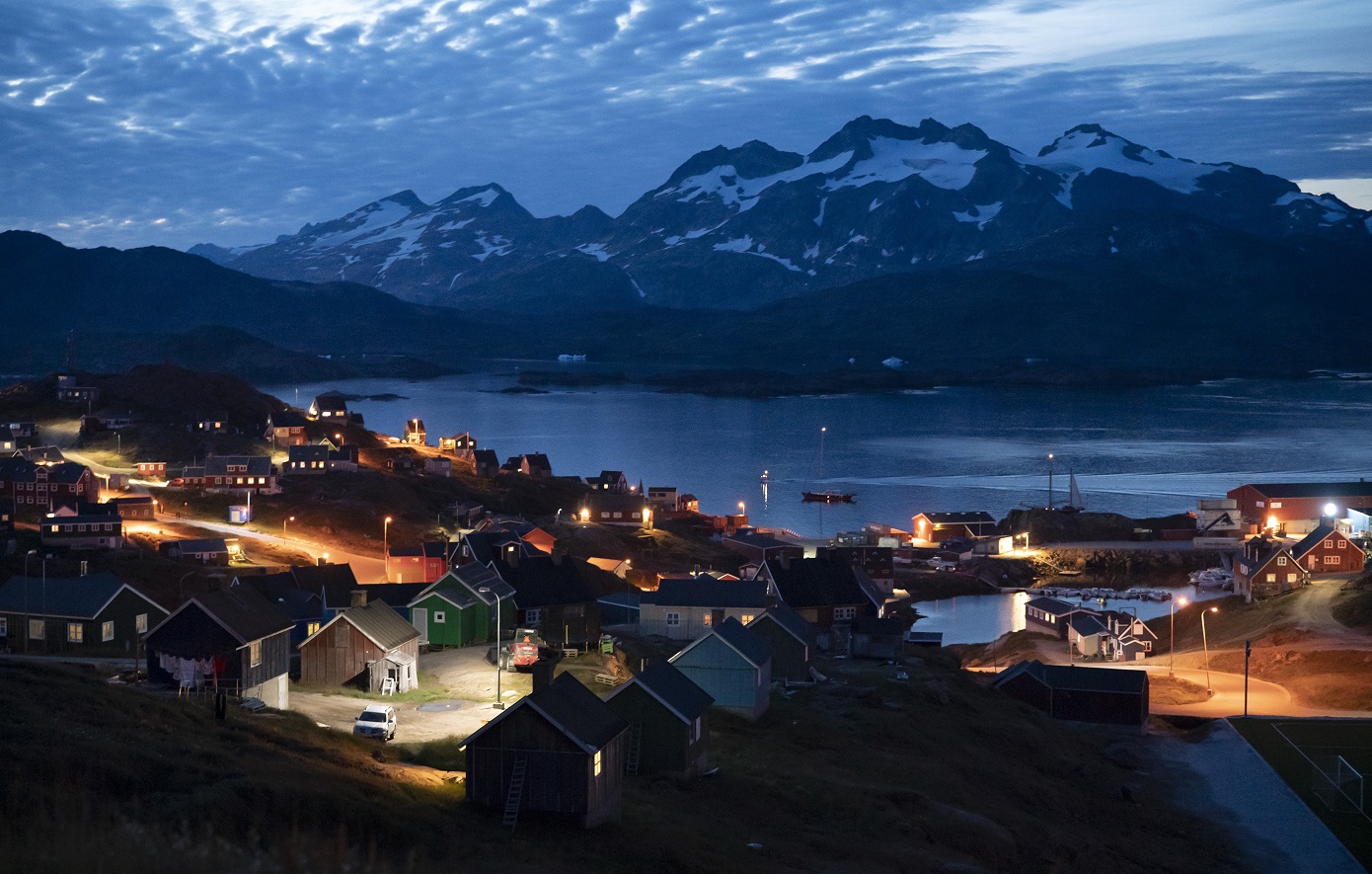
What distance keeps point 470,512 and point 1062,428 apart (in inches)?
3389

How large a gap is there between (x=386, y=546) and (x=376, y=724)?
100 ft

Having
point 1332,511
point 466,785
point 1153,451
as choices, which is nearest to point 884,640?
point 466,785

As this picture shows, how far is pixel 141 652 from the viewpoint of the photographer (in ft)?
80.9

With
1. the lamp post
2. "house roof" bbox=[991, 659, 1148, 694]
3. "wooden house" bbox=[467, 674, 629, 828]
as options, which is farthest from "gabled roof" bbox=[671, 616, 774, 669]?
the lamp post

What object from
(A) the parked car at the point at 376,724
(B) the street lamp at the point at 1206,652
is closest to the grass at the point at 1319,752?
(B) the street lamp at the point at 1206,652

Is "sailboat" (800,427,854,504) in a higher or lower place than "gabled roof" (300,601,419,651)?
lower

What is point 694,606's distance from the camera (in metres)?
30.0

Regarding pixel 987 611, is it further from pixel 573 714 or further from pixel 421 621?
pixel 573 714

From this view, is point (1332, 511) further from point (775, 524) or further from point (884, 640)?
point (884, 640)

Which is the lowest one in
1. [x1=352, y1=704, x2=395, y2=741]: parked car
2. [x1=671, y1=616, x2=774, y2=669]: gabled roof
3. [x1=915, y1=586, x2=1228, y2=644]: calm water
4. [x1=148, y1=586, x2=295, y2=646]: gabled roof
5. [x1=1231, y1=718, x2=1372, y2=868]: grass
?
[x1=915, y1=586, x2=1228, y2=644]: calm water

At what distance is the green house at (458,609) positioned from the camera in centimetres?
2684

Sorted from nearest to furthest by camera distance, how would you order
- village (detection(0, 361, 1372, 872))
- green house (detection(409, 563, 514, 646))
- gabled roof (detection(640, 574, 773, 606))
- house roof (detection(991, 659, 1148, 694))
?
village (detection(0, 361, 1372, 872)) → green house (detection(409, 563, 514, 646)) → house roof (detection(991, 659, 1148, 694)) → gabled roof (detection(640, 574, 773, 606))

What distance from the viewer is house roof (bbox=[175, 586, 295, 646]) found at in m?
19.8

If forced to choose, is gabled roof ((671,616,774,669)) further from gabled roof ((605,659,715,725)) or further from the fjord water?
the fjord water
